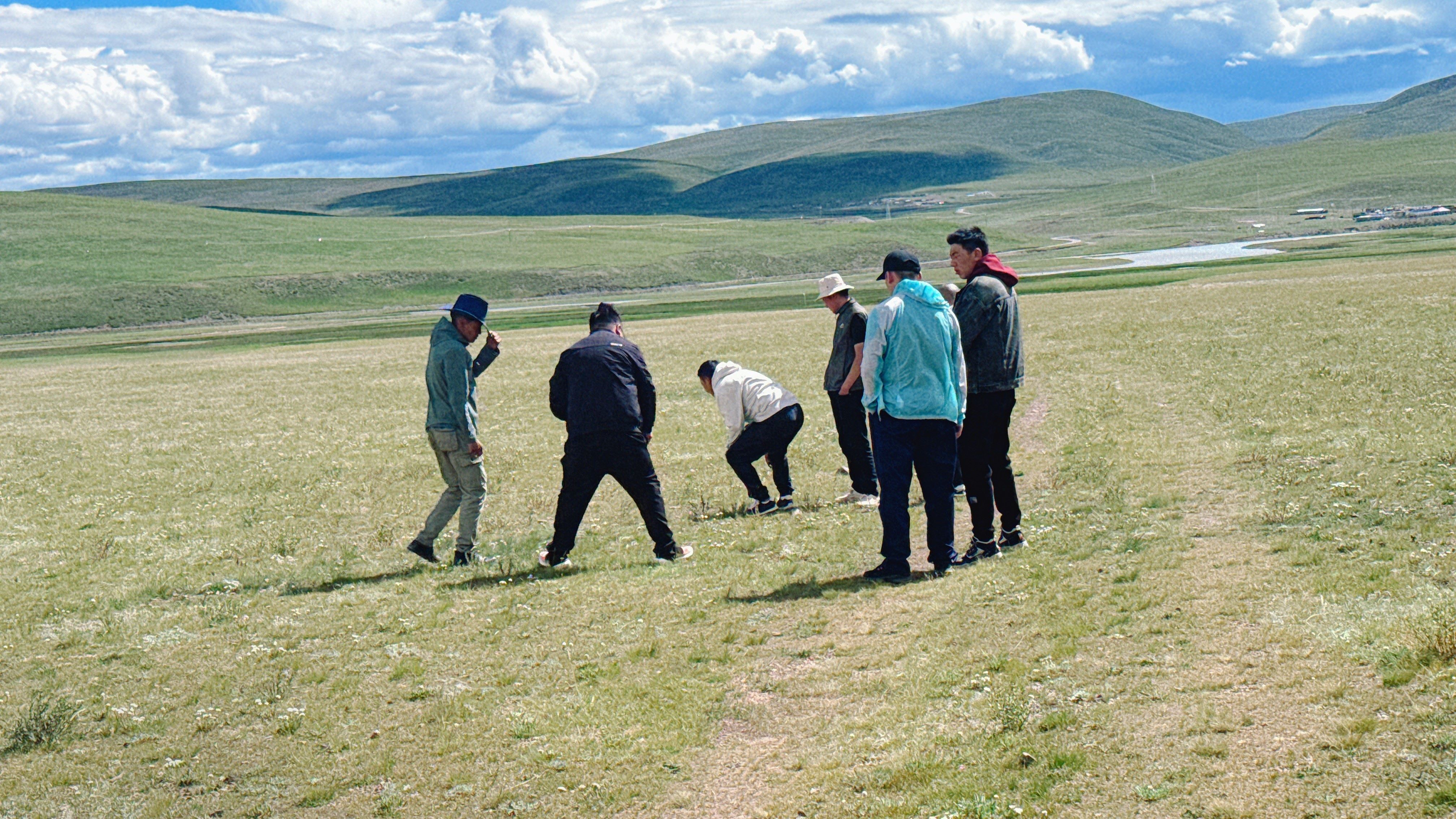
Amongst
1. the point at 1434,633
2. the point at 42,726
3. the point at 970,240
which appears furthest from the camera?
the point at 970,240

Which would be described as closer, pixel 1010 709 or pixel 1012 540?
pixel 1010 709

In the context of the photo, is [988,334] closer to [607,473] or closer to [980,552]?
[980,552]

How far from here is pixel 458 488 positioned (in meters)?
14.1

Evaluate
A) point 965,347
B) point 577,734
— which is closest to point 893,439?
point 965,347

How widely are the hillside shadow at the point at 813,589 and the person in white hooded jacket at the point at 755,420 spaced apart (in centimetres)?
380

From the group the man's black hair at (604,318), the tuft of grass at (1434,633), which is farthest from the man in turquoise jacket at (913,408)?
the tuft of grass at (1434,633)

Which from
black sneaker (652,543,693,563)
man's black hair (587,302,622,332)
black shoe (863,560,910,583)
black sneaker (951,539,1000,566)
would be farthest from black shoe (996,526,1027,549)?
man's black hair (587,302,622,332)

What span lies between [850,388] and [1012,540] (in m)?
2.78

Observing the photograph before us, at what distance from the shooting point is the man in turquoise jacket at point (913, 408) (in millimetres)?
11344

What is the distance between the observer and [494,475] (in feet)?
69.9

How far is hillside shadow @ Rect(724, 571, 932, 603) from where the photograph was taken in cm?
1156

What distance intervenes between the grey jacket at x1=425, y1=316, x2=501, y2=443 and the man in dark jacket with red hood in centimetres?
492

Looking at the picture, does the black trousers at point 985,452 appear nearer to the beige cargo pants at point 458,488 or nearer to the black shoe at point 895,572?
the black shoe at point 895,572

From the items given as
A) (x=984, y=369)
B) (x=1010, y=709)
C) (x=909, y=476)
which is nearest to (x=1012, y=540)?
(x=909, y=476)
